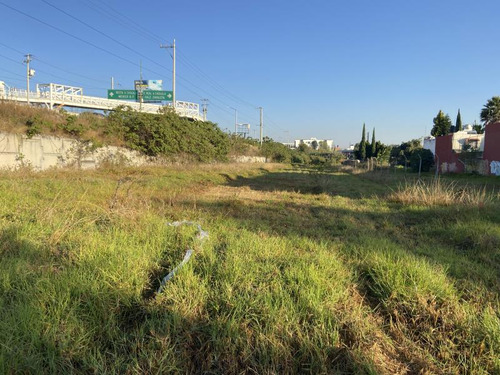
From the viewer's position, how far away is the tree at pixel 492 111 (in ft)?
127

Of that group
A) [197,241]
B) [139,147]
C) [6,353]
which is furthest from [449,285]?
[139,147]

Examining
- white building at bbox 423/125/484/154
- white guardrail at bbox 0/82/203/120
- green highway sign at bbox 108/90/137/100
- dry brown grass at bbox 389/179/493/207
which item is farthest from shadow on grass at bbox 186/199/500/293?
green highway sign at bbox 108/90/137/100

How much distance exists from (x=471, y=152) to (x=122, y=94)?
139 feet

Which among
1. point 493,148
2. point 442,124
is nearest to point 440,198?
point 493,148

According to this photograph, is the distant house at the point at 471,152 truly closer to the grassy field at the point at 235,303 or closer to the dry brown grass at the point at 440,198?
the dry brown grass at the point at 440,198

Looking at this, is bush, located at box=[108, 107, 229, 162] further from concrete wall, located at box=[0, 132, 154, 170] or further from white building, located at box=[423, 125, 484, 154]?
white building, located at box=[423, 125, 484, 154]

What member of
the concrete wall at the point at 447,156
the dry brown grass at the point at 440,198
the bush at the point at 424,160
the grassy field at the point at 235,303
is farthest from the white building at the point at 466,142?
the grassy field at the point at 235,303

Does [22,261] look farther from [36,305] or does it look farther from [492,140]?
[492,140]

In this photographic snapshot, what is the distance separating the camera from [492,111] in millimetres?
39156

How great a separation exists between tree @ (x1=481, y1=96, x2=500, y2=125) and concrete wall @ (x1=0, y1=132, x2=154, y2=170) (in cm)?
4479

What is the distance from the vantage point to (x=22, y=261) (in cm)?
336

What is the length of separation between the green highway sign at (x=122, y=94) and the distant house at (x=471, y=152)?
38.0m

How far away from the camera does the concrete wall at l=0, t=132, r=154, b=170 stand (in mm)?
13406

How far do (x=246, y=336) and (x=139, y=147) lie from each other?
19.2m
